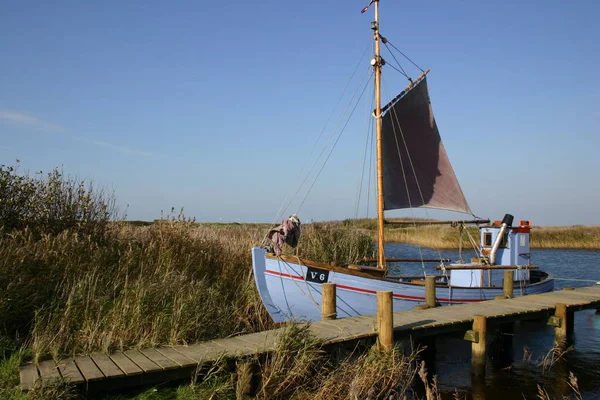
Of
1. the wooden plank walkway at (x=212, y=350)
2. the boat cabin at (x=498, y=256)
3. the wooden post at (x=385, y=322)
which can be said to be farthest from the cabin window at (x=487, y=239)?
the wooden post at (x=385, y=322)

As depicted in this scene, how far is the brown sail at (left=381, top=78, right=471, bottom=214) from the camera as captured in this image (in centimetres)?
1659

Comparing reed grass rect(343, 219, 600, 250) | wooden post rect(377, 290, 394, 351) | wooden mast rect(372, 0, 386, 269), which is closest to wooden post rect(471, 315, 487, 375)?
wooden post rect(377, 290, 394, 351)

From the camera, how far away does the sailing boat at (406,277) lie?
37.7 feet

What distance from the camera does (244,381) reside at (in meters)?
6.82

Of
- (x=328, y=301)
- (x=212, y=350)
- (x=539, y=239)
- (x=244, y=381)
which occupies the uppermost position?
(x=539, y=239)

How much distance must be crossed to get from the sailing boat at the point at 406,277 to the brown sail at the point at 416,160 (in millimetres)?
32

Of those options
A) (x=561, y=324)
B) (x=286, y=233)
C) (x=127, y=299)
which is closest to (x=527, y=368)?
(x=561, y=324)

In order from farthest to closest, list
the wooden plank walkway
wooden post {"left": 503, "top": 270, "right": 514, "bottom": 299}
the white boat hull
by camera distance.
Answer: wooden post {"left": 503, "top": 270, "right": 514, "bottom": 299} → the white boat hull → the wooden plank walkway

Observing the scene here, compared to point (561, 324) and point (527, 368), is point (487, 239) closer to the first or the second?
point (561, 324)

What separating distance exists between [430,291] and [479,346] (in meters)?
2.28

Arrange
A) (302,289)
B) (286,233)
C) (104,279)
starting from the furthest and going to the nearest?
1. (286,233)
2. (302,289)
3. (104,279)

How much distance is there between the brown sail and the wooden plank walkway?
17.6 ft

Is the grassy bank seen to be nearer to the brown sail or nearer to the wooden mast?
the wooden mast

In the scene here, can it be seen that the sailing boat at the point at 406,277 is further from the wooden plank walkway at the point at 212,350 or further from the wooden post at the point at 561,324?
the wooden post at the point at 561,324
